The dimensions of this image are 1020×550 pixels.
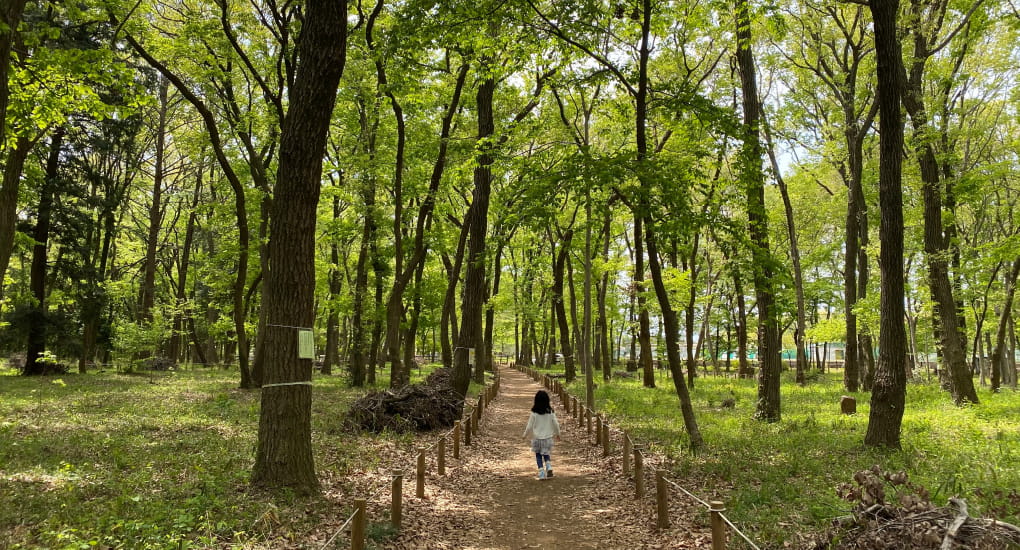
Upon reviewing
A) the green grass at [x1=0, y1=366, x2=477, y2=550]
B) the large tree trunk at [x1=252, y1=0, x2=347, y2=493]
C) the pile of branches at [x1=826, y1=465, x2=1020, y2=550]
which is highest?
the large tree trunk at [x1=252, y1=0, x2=347, y2=493]

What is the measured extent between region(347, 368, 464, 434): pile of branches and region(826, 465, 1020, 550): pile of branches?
9320 millimetres

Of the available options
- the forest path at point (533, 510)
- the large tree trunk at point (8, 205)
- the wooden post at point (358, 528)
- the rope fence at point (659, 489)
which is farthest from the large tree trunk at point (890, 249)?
the large tree trunk at point (8, 205)

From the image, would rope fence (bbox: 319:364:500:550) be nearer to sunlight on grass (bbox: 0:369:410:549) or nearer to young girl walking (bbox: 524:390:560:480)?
sunlight on grass (bbox: 0:369:410:549)

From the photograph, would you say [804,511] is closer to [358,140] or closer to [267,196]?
[267,196]

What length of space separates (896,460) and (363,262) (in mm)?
17374

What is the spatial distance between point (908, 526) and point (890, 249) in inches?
245

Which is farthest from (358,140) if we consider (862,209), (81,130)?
(862,209)

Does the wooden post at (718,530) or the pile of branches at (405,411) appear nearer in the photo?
the wooden post at (718,530)

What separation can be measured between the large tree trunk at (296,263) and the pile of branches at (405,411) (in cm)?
528

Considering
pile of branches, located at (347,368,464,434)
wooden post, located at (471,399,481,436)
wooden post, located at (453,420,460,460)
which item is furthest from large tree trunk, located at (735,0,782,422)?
pile of branches, located at (347,368,464,434)

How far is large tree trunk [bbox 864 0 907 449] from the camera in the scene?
28.7 ft

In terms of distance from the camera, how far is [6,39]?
274 inches

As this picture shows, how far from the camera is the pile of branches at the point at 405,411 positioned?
40.3 feet

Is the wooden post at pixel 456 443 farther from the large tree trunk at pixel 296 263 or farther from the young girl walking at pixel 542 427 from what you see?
the large tree trunk at pixel 296 263
